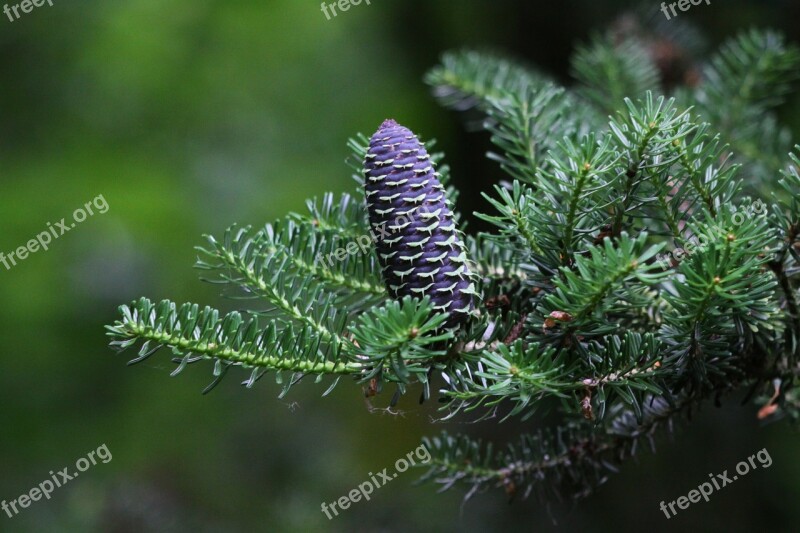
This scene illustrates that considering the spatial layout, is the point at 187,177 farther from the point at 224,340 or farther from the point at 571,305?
the point at 571,305

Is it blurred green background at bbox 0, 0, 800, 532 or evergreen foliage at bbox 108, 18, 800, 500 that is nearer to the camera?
Answer: evergreen foliage at bbox 108, 18, 800, 500

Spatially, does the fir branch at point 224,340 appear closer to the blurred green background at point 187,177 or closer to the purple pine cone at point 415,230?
the purple pine cone at point 415,230

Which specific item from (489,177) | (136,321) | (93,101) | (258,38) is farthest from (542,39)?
(136,321)

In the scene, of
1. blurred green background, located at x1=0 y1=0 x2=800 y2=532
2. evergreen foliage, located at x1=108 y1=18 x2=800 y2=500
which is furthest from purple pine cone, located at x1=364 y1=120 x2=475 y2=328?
blurred green background, located at x1=0 y1=0 x2=800 y2=532

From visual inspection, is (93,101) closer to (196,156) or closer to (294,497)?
(196,156)

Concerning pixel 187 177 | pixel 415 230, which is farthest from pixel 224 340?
pixel 187 177

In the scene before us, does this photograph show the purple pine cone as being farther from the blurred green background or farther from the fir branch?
the blurred green background

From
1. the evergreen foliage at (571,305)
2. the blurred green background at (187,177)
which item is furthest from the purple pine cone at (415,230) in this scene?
the blurred green background at (187,177)
